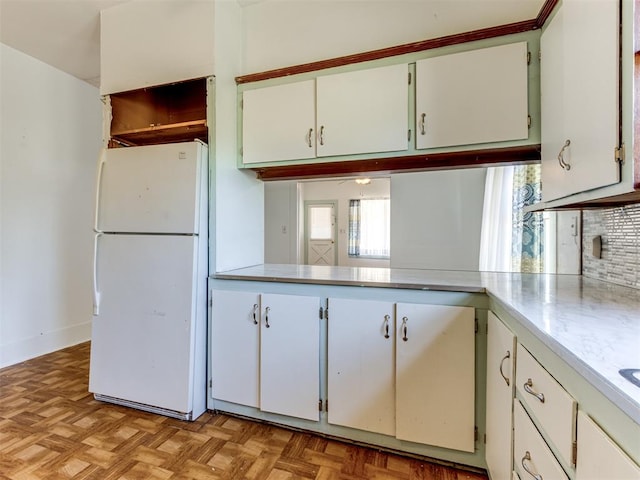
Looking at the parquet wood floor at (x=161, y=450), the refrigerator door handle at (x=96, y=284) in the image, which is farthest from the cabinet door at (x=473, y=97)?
the refrigerator door handle at (x=96, y=284)

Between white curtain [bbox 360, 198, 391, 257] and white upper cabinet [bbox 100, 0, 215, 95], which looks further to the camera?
white curtain [bbox 360, 198, 391, 257]

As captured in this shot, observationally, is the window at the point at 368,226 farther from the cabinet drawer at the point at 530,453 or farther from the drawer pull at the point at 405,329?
the cabinet drawer at the point at 530,453

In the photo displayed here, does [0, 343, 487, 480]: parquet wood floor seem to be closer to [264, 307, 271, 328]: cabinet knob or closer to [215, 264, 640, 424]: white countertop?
[264, 307, 271, 328]: cabinet knob

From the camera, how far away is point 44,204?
2875 mm

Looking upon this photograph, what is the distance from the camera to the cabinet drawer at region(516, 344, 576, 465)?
2.29 feet

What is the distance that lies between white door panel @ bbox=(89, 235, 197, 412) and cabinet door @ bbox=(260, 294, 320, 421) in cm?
47

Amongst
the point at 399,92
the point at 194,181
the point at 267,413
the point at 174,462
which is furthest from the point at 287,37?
the point at 174,462

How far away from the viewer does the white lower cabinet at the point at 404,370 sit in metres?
1.49

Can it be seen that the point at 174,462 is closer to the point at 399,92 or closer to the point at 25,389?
the point at 25,389

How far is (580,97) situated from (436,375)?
128 centimetres

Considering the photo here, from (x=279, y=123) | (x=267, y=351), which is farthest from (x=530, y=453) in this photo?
(x=279, y=123)

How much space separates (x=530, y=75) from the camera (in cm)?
156

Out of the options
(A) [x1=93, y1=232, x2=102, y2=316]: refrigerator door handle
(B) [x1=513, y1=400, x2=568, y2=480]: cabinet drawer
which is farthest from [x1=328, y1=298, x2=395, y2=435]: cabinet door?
(A) [x1=93, y1=232, x2=102, y2=316]: refrigerator door handle

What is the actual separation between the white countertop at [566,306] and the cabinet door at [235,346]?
0.52 feet
